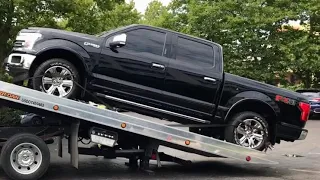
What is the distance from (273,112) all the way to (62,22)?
11278mm

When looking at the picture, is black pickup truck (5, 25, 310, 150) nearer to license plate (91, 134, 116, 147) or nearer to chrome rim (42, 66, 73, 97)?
chrome rim (42, 66, 73, 97)

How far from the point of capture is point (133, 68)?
283 inches

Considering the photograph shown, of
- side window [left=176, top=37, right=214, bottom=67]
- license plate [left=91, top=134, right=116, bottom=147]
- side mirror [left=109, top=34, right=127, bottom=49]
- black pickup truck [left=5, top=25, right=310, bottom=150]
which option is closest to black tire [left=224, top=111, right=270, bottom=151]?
black pickup truck [left=5, top=25, right=310, bottom=150]

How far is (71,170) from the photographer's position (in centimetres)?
806

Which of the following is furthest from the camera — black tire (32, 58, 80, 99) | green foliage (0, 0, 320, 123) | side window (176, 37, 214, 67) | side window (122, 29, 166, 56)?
green foliage (0, 0, 320, 123)

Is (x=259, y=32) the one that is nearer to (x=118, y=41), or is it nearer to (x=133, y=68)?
(x=133, y=68)

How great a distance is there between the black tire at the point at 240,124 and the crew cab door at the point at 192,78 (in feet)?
1.44

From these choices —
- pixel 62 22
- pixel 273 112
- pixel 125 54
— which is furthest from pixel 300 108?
pixel 62 22

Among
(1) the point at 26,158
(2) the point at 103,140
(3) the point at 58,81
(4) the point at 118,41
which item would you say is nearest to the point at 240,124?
(2) the point at 103,140

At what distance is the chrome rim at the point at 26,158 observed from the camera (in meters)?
6.59

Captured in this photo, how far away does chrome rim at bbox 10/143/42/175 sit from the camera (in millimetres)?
6593

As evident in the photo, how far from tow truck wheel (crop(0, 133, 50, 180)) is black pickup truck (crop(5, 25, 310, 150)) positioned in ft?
2.54

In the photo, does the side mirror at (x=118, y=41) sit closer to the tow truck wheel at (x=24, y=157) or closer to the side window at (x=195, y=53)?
the side window at (x=195, y=53)

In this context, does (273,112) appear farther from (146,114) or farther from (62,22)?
(62,22)
